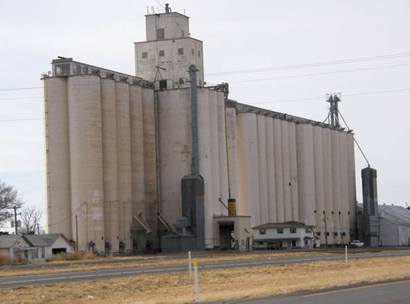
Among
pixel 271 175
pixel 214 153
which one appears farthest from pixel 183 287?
pixel 271 175

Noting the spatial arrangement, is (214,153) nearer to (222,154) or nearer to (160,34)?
(222,154)

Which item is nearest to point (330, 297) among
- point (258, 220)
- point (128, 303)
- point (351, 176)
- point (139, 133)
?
point (128, 303)

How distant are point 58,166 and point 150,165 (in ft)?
43.9

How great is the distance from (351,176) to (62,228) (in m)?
68.9

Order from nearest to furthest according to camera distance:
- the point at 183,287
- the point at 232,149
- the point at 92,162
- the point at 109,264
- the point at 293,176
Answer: the point at 183,287 → the point at 109,264 → the point at 92,162 → the point at 232,149 → the point at 293,176

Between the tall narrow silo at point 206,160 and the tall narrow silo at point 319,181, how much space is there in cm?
3341

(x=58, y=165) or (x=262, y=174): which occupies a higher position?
(x=58, y=165)

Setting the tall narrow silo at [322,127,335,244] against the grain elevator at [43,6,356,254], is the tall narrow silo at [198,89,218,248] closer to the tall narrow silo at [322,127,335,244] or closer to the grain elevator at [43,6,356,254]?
the grain elevator at [43,6,356,254]

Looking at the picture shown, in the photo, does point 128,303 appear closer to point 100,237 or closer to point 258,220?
point 100,237

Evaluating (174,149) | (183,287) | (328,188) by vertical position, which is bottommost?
(183,287)

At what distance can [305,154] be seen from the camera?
135875 millimetres

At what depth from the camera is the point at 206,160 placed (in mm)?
107312

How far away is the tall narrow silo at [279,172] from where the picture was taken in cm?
12662

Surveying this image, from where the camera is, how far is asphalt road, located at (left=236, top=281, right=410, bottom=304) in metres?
24.5
